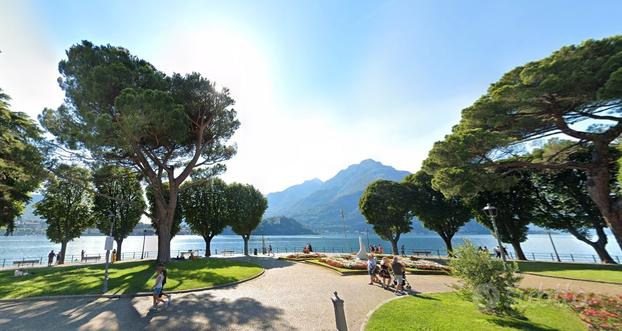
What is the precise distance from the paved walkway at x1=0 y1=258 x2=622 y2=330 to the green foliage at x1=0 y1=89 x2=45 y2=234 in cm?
759

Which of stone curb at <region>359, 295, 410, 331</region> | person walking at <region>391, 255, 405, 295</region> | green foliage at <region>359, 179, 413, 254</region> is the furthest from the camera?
green foliage at <region>359, 179, 413, 254</region>

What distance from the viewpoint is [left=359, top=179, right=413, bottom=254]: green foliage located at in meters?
34.7

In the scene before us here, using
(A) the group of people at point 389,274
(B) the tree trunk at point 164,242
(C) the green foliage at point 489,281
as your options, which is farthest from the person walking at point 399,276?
Answer: (B) the tree trunk at point 164,242

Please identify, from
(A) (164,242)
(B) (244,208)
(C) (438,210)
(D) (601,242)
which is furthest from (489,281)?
(B) (244,208)

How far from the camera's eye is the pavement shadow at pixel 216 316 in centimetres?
802

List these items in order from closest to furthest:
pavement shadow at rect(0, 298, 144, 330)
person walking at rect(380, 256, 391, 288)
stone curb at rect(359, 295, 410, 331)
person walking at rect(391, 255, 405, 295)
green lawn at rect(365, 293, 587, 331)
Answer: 1. green lawn at rect(365, 293, 587, 331)
2. stone curb at rect(359, 295, 410, 331)
3. pavement shadow at rect(0, 298, 144, 330)
4. person walking at rect(391, 255, 405, 295)
5. person walking at rect(380, 256, 391, 288)

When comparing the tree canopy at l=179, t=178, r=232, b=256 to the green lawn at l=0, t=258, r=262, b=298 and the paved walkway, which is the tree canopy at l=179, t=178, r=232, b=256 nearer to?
the green lawn at l=0, t=258, r=262, b=298

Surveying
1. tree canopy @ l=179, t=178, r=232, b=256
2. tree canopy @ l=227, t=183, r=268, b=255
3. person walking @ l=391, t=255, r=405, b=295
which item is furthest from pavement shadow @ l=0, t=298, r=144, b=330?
tree canopy @ l=227, t=183, r=268, b=255

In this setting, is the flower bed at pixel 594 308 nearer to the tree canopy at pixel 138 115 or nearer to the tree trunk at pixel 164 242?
the tree canopy at pixel 138 115

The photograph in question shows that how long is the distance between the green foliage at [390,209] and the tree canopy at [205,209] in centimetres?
2036

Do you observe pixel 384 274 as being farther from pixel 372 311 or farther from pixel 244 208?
pixel 244 208

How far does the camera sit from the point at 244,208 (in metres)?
37.6

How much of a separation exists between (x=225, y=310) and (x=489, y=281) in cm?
909

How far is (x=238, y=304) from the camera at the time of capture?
10352 millimetres
